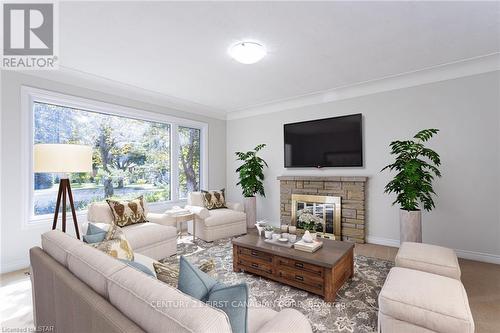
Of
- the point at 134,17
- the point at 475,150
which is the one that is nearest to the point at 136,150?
the point at 134,17

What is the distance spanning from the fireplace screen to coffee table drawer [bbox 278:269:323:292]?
5.40 ft

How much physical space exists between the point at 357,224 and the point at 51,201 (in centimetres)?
465

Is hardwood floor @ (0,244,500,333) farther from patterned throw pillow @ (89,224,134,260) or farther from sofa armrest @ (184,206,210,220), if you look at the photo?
sofa armrest @ (184,206,210,220)

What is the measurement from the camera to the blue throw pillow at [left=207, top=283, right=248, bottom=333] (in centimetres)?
90

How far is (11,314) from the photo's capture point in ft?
6.84

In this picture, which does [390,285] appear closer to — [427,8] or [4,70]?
[427,8]

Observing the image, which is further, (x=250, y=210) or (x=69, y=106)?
(x=250, y=210)

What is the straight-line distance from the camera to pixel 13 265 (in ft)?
9.81

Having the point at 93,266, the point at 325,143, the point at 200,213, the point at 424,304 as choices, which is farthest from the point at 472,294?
the point at 200,213

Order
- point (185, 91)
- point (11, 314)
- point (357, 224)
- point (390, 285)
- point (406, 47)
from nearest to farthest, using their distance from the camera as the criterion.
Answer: point (390, 285)
point (11, 314)
point (406, 47)
point (357, 224)
point (185, 91)

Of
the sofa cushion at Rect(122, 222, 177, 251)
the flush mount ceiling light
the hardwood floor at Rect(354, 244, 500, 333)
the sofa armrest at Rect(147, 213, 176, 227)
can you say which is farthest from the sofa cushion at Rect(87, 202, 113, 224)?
the hardwood floor at Rect(354, 244, 500, 333)

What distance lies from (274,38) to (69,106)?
10.3ft

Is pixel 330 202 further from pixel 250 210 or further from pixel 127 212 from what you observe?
pixel 127 212

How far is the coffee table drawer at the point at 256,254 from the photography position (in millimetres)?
2609
